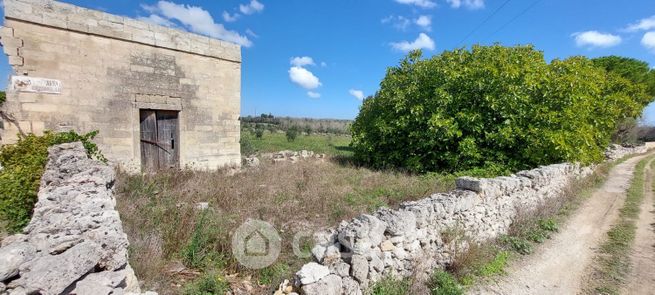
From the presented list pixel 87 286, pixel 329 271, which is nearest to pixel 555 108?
pixel 329 271

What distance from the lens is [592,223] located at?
6344 millimetres

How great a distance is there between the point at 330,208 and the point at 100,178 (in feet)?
12.7

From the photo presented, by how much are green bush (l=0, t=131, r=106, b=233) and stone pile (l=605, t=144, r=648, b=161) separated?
24679 millimetres

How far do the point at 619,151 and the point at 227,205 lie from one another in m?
25.7

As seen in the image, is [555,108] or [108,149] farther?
[555,108]

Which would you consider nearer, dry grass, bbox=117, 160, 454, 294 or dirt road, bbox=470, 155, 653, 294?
dry grass, bbox=117, 160, 454, 294

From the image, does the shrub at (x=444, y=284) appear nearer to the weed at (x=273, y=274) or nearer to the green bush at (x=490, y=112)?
the weed at (x=273, y=274)

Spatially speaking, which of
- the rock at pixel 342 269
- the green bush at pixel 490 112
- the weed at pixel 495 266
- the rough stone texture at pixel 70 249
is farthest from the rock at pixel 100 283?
the green bush at pixel 490 112

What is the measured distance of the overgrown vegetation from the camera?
13.0ft

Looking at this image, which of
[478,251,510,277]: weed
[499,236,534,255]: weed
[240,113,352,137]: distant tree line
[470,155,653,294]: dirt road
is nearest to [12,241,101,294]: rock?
[470,155,653,294]: dirt road

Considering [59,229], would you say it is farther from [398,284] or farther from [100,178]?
[398,284]

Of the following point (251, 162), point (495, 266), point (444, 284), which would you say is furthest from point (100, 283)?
point (251, 162)

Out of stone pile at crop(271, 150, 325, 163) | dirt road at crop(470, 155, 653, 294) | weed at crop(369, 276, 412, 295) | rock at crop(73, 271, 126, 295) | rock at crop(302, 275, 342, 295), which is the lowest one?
dirt road at crop(470, 155, 653, 294)

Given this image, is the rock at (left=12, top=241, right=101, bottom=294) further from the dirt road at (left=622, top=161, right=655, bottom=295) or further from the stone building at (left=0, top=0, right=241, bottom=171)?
the stone building at (left=0, top=0, right=241, bottom=171)
